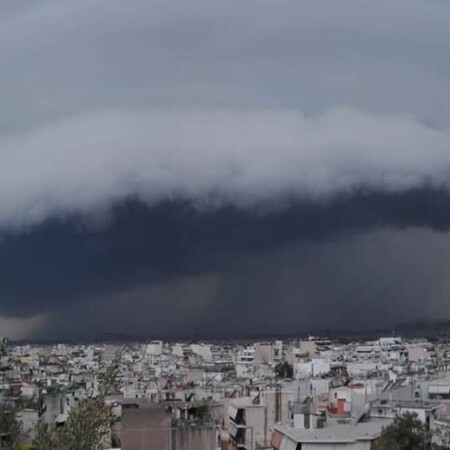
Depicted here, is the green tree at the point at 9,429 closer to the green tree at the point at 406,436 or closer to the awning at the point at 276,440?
the green tree at the point at 406,436

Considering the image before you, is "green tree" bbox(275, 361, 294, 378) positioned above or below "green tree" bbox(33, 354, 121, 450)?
above


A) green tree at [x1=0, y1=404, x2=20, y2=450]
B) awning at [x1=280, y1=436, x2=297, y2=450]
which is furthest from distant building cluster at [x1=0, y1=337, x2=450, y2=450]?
green tree at [x1=0, y1=404, x2=20, y2=450]

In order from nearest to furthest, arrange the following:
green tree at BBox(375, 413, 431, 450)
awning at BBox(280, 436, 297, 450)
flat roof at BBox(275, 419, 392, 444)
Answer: green tree at BBox(375, 413, 431, 450) < flat roof at BBox(275, 419, 392, 444) < awning at BBox(280, 436, 297, 450)

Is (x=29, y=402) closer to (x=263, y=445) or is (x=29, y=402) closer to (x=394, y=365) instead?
(x=263, y=445)

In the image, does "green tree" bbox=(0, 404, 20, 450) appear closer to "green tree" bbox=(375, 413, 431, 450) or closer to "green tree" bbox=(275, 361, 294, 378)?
"green tree" bbox=(375, 413, 431, 450)

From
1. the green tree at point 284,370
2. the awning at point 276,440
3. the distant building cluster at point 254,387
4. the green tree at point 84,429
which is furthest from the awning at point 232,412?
the green tree at point 84,429

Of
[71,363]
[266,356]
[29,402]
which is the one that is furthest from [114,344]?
[29,402]
